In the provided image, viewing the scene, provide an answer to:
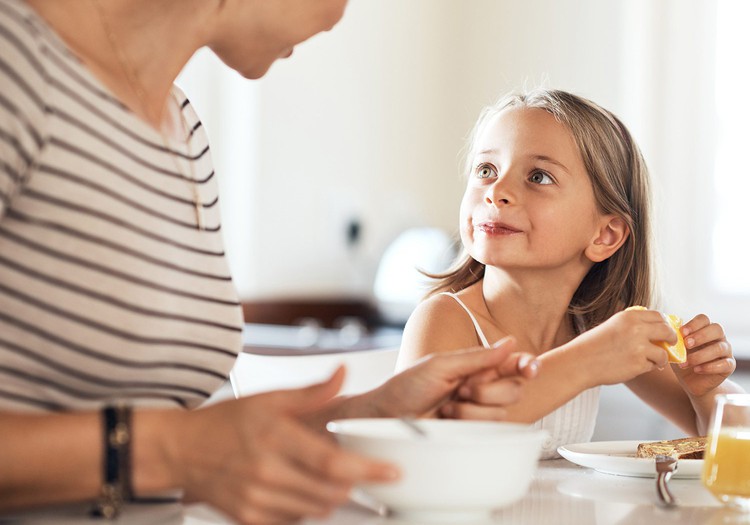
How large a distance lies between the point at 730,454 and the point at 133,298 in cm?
58

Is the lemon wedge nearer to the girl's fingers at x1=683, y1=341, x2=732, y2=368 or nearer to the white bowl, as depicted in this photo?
the girl's fingers at x1=683, y1=341, x2=732, y2=368

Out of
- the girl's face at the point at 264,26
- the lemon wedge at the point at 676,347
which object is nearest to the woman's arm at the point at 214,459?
the girl's face at the point at 264,26

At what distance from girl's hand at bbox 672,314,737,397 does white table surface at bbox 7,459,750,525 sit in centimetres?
32

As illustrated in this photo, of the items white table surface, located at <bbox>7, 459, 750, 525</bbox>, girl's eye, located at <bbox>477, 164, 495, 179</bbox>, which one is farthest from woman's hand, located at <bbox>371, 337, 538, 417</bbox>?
girl's eye, located at <bbox>477, 164, 495, 179</bbox>

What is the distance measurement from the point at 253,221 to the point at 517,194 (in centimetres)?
232

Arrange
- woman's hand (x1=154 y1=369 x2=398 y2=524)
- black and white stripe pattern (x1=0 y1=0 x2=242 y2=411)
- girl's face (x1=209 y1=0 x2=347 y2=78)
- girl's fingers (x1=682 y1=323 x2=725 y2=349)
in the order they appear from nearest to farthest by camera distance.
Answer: woman's hand (x1=154 y1=369 x2=398 y2=524) → black and white stripe pattern (x1=0 y1=0 x2=242 y2=411) → girl's face (x1=209 y1=0 x2=347 y2=78) → girl's fingers (x1=682 y1=323 x2=725 y2=349)

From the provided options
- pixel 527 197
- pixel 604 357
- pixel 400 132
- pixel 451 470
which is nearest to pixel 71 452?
pixel 451 470

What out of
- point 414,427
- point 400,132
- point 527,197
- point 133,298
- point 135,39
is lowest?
point 414,427

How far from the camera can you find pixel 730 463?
36.8 inches

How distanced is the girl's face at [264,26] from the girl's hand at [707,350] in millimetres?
681

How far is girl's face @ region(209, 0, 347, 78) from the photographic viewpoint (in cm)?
107

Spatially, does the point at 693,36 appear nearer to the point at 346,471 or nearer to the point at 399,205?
the point at 399,205

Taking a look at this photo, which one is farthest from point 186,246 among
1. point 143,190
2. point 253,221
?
point 253,221

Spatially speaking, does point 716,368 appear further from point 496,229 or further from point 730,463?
point 730,463
